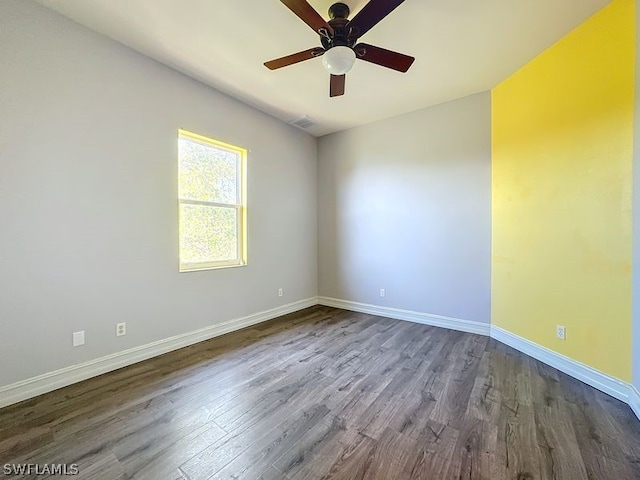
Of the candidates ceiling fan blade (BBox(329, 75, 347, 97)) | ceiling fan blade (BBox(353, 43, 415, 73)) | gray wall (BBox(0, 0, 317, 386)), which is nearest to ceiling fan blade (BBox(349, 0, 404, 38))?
ceiling fan blade (BBox(353, 43, 415, 73))

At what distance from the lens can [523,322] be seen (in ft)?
9.35

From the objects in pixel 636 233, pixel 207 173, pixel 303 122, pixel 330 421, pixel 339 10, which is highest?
pixel 303 122

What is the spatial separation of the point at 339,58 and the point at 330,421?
8.10 ft

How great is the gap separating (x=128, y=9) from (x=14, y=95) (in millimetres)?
1035

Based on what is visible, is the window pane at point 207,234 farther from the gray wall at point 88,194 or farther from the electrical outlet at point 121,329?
the electrical outlet at point 121,329

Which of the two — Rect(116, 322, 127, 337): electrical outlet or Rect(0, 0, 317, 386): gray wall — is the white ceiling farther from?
Rect(116, 322, 127, 337): electrical outlet

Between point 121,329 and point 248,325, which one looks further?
point 248,325

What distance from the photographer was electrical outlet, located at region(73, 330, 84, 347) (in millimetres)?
2250

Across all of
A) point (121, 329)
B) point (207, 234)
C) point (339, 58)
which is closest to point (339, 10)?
point (339, 58)

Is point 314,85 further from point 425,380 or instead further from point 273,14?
point 425,380

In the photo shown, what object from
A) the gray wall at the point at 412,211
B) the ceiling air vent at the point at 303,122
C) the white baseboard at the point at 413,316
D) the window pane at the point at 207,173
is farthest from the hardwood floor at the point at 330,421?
the ceiling air vent at the point at 303,122

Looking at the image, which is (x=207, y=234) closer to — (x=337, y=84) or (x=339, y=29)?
(x=337, y=84)

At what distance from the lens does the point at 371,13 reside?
5.74ft

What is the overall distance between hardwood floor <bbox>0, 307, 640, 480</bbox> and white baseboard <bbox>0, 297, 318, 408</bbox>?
85 millimetres
